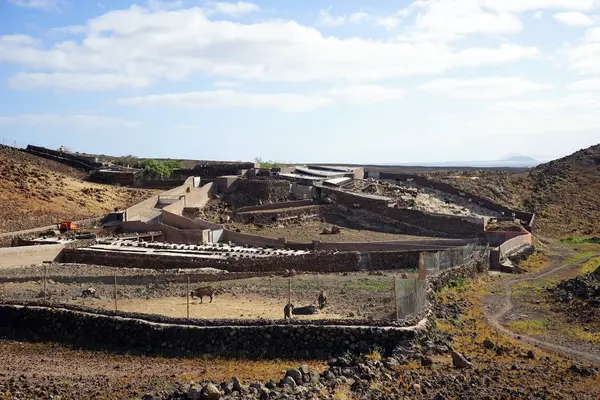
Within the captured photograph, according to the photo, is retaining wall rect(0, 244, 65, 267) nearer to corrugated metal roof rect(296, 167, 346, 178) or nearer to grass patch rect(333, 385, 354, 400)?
grass patch rect(333, 385, 354, 400)

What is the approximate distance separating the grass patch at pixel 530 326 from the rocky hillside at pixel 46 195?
2648 centimetres

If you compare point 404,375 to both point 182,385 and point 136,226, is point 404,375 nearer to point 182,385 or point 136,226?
point 182,385

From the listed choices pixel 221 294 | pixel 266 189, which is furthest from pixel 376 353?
pixel 266 189

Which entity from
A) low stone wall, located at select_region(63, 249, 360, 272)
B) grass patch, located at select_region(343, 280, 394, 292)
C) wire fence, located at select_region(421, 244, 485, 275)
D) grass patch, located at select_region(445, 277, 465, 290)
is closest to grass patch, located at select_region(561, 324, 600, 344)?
wire fence, located at select_region(421, 244, 485, 275)

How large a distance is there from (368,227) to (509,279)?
48.6 ft

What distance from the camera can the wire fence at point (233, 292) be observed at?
1914 centimetres

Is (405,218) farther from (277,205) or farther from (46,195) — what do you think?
(46,195)

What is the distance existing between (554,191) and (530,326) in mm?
43503

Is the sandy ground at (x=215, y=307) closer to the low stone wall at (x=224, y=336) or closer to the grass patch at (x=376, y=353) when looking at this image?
the low stone wall at (x=224, y=336)

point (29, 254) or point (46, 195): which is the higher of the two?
point (46, 195)

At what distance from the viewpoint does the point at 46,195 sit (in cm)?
4619

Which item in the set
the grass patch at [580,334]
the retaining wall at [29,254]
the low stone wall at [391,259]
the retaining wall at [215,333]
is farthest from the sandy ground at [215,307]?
the retaining wall at [29,254]

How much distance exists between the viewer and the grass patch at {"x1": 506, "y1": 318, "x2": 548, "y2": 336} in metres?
19.8

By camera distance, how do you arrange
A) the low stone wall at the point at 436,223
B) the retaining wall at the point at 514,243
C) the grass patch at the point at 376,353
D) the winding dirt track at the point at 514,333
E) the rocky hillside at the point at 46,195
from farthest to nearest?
the rocky hillside at the point at 46,195
the low stone wall at the point at 436,223
the retaining wall at the point at 514,243
the winding dirt track at the point at 514,333
the grass patch at the point at 376,353
